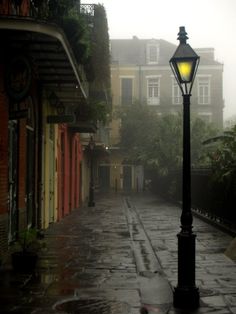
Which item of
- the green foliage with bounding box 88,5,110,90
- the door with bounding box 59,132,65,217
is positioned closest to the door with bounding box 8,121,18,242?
the door with bounding box 59,132,65,217

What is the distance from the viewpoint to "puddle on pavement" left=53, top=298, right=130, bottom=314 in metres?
5.87

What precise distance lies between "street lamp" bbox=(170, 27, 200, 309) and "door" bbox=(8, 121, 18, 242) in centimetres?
418

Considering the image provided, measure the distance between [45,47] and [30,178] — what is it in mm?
4118

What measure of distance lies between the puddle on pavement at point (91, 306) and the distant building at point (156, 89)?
4291 centimetres

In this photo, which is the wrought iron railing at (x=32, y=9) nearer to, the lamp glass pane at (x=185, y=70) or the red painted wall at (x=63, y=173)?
the lamp glass pane at (x=185, y=70)

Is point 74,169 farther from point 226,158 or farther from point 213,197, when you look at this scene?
point 226,158

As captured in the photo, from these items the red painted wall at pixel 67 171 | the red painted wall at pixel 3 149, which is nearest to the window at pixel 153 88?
the red painted wall at pixel 67 171

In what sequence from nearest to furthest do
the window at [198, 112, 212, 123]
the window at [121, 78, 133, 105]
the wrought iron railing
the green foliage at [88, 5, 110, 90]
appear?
the wrought iron railing < the green foliage at [88, 5, 110, 90] < the window at [198, 112, 212, 123] < the window at [121, 78, 133, 105]

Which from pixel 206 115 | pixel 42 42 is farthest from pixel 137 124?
pixel 42 42

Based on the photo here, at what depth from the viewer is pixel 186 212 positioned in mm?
6684

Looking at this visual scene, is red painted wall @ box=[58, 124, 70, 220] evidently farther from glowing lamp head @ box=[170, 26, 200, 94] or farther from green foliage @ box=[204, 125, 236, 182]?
glowing lamp head @ box=[170, 26, 200, 94]

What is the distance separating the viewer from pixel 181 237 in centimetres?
656

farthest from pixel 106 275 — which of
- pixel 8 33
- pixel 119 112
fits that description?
pixel 119 112

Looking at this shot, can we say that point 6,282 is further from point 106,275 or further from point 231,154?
point 231,154
